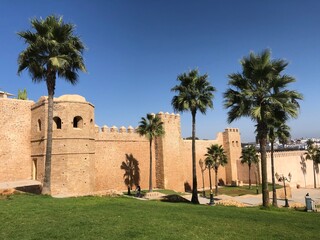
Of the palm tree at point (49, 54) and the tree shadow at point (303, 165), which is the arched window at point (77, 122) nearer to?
the palm tree at point (49, 54)

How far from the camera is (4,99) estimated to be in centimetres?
2144

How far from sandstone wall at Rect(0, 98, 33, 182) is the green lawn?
1110 cm

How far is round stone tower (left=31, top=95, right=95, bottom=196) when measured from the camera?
2044 centimetres

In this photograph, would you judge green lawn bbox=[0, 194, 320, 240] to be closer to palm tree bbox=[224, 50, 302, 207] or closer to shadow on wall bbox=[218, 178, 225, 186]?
palm tree bbox=[224, 50, 302, 207]

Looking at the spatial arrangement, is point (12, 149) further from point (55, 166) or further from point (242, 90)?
point (242, 90)

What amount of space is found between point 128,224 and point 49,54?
1063cm

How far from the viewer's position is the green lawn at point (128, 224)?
7.58m

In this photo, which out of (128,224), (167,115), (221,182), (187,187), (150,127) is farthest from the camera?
(221,182)

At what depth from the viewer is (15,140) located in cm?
2177

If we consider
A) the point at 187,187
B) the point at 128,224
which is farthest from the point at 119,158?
the point at 128,224

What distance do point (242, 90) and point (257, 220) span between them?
708 centimetres

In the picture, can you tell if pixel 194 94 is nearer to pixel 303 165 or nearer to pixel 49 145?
pixel 49 145

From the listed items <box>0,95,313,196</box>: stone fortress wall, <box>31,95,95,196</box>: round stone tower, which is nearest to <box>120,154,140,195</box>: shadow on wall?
<box>0,95,313,196</box>: stone fortress wall

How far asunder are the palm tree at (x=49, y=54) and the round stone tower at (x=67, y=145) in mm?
5195
